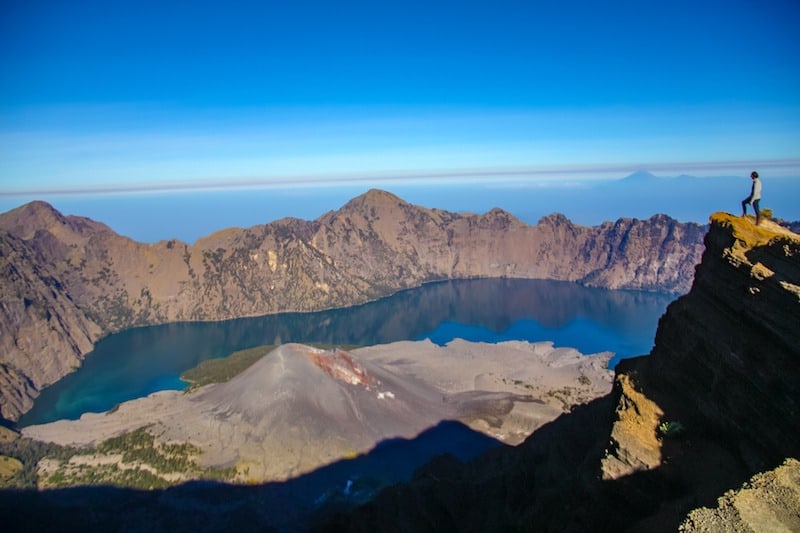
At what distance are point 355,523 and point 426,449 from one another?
1195 inches

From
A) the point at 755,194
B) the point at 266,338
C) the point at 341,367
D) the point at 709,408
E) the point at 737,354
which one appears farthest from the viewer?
the point at 266,338

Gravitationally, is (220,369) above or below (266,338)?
above

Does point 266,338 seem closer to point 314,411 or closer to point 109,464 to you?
point 314,411

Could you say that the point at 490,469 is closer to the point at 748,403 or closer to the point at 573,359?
the point at 748,403

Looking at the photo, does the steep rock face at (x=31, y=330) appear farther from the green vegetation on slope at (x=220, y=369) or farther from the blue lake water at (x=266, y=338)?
the green vegetation on slope at (x=220, y=369)

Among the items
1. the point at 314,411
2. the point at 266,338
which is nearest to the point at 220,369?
the point at 266,338

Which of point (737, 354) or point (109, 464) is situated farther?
point (109, 464)

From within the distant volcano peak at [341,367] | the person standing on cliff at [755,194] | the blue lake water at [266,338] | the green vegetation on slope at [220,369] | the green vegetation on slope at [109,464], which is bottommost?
the blue lake water at [266,338]

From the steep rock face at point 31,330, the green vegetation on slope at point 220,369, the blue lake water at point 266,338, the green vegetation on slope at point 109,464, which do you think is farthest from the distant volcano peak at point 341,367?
the steep rock face at point 31,330

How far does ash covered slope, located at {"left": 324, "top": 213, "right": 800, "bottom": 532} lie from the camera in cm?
2100

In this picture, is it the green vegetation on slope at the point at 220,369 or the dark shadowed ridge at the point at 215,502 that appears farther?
the green vegetation on slope at the point at 220,369

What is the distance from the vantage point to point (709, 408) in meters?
25.0

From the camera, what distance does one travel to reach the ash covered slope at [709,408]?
827 inches

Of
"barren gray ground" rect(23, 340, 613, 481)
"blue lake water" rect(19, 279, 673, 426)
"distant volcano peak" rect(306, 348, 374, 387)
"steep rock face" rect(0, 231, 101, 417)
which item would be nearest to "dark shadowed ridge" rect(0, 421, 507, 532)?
"barren gray ground" rect(23, 340, 613, 481)
